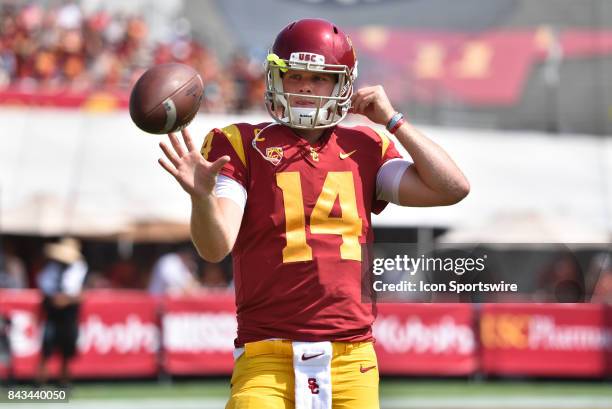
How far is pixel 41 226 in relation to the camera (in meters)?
14.1

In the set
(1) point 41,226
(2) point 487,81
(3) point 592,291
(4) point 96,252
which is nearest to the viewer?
(3) point 592,291

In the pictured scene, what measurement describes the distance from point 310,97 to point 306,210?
38 centimetres

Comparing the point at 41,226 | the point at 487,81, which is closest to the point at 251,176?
the point at 41,226

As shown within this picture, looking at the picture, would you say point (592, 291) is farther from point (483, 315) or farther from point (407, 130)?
point (407, 130)

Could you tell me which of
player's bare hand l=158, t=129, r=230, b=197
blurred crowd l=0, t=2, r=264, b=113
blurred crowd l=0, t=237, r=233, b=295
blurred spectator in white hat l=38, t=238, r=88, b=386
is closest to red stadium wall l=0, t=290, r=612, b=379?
blurred spectator in white hat l=38, t=238, r=88, b=386

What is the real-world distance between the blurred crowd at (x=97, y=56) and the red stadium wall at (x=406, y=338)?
5100 mm

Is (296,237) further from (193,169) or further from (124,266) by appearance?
(124,266)

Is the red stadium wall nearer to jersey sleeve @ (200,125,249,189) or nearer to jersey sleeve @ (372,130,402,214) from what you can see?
jersey sleeve @ (372,130,402,214)

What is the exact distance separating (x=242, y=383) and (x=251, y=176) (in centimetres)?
68

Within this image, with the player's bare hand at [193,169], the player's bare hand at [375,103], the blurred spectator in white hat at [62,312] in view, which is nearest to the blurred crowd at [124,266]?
the blurred spectator in white hat at [62,312]

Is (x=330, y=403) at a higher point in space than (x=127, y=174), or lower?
lower

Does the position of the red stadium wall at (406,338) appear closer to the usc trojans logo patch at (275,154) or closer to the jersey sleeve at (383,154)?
the jersey sleeve at (383,154)

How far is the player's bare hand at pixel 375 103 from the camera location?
11.6ft

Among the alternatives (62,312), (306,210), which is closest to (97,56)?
(62,312)
